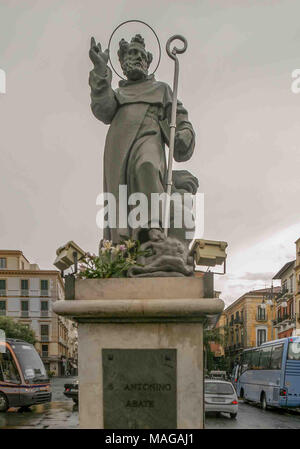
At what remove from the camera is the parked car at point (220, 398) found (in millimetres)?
18297

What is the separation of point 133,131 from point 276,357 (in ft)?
62.0

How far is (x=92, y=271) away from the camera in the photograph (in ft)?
17.2

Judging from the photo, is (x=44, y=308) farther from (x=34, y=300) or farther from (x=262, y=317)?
(x=262, y=317)

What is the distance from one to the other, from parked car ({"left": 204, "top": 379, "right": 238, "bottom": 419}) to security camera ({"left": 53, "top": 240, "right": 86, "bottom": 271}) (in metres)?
13.6

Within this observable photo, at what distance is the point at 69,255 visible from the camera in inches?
216

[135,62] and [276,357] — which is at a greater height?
[135,62]

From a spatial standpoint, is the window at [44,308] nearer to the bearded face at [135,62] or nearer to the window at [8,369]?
the window at [8,369]

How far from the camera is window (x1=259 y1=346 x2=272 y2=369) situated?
2448cm

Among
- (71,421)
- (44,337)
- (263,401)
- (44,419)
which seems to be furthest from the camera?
(44,337)

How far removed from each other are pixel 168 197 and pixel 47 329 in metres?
66.5

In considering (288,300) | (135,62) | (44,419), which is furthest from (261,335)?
(135,62)

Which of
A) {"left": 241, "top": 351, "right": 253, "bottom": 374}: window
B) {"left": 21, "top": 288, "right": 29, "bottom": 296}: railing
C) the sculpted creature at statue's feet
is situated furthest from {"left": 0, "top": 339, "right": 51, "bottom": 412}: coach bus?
{"left": 21, "top": 288, "right": 29, "bottom": 296}: railing

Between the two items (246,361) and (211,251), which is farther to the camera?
(246,361)

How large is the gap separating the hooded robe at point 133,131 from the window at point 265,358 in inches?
769
